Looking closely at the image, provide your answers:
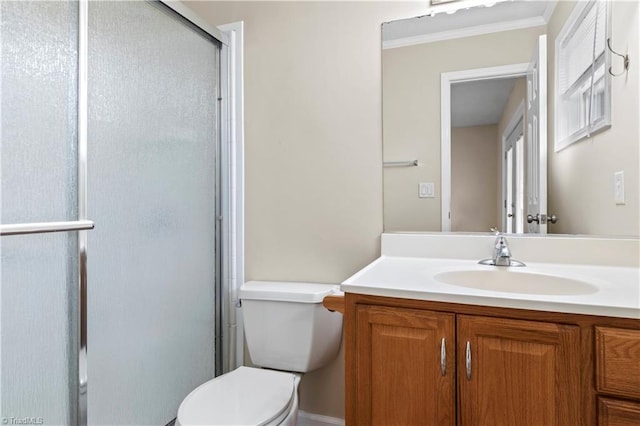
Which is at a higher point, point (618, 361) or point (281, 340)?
point (618, 361)

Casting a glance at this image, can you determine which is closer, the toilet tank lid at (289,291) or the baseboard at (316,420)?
the toilet tank lid at (289,291)

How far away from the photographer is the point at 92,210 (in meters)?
1.23

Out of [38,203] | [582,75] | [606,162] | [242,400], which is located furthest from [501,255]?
[38,203]

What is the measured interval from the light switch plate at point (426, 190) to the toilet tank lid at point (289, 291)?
0.53m

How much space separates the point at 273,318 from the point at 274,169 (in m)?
0.67

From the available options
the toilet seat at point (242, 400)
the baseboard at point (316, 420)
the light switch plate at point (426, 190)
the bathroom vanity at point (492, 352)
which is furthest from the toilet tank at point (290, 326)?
the light switch plate at point (426, 190)

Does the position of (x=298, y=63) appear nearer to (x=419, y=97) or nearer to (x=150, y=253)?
(x=419, y=97)

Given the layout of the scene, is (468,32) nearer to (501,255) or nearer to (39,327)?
(501,255)

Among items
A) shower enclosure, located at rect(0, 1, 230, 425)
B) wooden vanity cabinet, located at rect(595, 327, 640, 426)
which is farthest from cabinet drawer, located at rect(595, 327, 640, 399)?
shower enclosure, located at rect(0, 1, 230, 425)

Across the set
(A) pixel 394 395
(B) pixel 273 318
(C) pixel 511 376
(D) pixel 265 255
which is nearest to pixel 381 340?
(A) pixel 394 395

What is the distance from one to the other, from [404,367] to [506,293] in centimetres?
33

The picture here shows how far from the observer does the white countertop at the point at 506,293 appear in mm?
870

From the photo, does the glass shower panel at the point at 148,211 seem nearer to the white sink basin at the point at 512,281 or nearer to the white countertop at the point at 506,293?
the white countertop at the point at 506,293

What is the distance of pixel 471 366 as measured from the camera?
96cm
